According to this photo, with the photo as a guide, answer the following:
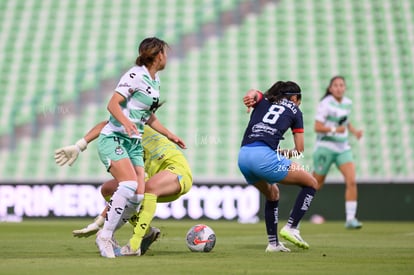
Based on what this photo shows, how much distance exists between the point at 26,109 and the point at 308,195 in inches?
489

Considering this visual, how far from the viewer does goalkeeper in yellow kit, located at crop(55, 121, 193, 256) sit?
8.01 meters

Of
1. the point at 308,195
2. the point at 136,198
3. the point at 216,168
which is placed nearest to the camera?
the point at 136,198

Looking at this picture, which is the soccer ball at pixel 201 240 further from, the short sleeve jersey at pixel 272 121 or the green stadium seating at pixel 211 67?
the green stadium seating at pixel 211 67

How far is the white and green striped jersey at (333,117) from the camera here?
1431 centimetres

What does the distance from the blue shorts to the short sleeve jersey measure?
0.08m

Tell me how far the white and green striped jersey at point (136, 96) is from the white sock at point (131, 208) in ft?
1.77

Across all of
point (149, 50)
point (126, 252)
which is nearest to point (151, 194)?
point (126, 252)

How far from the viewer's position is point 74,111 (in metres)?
20.5

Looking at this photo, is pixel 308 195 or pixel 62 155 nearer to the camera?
pixel 62 155

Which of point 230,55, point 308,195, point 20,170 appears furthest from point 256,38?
point 308,195

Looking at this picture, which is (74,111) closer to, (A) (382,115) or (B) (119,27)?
(B) (119,27)

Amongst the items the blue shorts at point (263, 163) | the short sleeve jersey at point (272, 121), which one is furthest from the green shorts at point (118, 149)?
the short sleeve jersey at point (272, 121)

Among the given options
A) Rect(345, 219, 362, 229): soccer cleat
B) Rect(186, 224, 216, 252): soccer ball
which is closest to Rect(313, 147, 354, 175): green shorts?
Rect(345, 219, 362, 229): soccer cleat

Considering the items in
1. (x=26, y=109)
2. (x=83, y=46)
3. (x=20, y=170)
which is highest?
(x=83, y=46)
